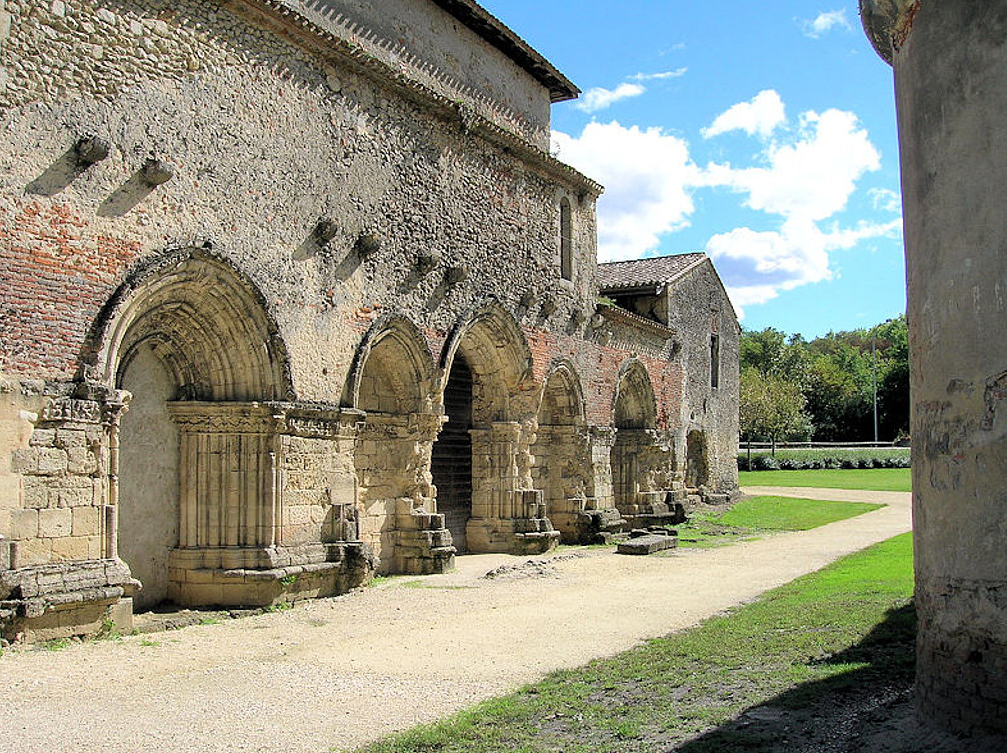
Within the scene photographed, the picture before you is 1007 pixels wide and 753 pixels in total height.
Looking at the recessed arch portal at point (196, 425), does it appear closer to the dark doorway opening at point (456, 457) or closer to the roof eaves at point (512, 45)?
the dark doorway opening at point (456, 457)

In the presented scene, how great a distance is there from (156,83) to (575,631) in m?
7.72

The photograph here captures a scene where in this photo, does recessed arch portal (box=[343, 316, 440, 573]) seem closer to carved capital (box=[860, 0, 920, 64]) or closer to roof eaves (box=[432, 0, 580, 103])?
roof eaves (box=[432, 0, 580, 103])

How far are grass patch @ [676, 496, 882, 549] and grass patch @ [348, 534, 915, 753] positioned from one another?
10337 millimetres

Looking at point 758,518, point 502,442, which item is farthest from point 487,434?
point 758,518

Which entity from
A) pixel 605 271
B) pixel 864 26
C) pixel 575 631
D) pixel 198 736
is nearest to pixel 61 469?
pixel 198 736

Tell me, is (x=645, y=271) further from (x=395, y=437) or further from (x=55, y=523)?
(x=55, y=523)

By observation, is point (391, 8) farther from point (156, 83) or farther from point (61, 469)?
point (61, 469)

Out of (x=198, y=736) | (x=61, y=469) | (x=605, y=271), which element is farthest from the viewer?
(x=605, y=271)

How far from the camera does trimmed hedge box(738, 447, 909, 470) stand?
49156 millimetres

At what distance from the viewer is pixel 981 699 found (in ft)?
18.1

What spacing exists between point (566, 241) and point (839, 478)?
26700 mm

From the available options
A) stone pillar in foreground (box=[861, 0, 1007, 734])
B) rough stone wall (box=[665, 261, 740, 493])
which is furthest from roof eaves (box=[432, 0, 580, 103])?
stone pillar in foreground (box=[861, 0, 1007, 734])

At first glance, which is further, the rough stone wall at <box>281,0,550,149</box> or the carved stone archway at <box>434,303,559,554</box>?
Result: the carved stone archway at <box>434,303,559,554</box>

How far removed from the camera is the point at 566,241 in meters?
20.6
